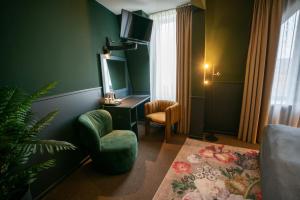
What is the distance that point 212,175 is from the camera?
2008 millimetres

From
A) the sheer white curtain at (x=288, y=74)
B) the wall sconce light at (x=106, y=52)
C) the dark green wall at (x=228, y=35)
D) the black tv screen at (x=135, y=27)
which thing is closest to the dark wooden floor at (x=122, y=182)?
the sheer white curtain at (x=288, y=74)

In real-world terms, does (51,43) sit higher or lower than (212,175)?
higher

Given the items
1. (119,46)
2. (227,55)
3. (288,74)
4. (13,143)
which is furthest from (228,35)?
(13,143)

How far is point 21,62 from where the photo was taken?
1.55 m

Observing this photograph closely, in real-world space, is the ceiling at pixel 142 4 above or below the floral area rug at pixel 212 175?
above

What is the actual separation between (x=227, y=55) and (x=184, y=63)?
2.64ft

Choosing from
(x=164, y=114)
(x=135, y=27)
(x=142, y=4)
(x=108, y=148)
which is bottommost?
(x=108, y=148)

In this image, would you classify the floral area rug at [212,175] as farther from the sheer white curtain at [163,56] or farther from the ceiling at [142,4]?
the ceiling at [142,4]

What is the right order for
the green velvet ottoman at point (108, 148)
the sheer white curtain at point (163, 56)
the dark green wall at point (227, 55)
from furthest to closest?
the sheer white curtain at point (163, 56)
the dark green wall at point (227, 55)
the green velvet ottoman at point (108, 148)

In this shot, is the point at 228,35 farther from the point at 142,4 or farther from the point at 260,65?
the point at 142,4

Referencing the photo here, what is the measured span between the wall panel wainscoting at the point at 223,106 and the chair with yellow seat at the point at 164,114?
71 centimetres

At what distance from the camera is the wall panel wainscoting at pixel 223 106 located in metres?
3.00

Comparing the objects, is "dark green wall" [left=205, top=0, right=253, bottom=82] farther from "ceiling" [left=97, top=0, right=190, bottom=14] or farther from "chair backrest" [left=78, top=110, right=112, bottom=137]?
"chair backrest" [left=78, top=110, right=112, bottom=137]

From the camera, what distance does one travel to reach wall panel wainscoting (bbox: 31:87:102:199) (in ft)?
5.64
